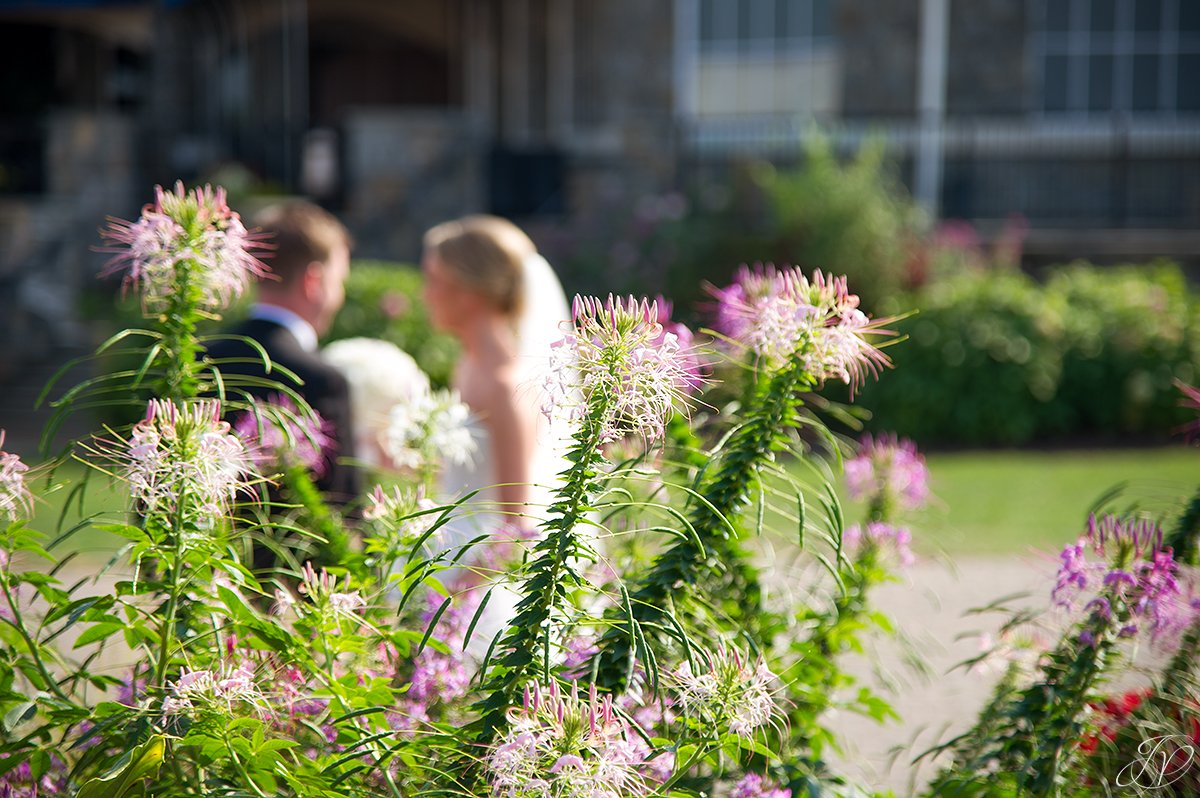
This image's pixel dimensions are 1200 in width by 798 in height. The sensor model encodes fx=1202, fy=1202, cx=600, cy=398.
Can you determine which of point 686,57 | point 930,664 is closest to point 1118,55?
point 686,57

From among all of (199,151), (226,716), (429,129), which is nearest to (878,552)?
(226,716)

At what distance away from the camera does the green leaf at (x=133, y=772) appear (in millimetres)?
1575

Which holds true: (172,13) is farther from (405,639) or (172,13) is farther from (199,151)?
(405,639)

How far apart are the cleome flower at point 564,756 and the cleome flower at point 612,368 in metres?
0.33

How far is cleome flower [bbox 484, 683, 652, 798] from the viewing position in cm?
134

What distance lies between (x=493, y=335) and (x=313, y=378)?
574 millimetres

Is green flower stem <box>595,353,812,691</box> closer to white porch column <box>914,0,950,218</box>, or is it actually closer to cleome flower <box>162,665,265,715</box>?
cleome flower <box>162,665,265,715</box>

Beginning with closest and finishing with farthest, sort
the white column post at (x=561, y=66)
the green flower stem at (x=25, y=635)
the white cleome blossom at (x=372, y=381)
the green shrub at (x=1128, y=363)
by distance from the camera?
the green flower stem at (x=25, y=635)
the white cleome blossom at (x=372, y=381)
the green shrub at (x=1128, y=363)
the white column post at (x=561, y=66)

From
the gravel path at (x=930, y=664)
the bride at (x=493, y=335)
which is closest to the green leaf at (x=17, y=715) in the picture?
the gravel path at (x=930, y=664)

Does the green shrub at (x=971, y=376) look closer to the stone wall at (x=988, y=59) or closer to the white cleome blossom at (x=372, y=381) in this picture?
the stone wall at (x=988, y=59)

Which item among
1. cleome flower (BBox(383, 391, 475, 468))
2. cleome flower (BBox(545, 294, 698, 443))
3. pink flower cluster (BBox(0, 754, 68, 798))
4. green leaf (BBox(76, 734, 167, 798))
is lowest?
pink flower cluster (BBox(0, 754, 68, 798))

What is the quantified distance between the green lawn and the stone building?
4.14m

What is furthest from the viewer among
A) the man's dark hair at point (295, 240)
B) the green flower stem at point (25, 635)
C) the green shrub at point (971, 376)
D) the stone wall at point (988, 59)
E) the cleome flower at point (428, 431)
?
the stone wall at point (988, 59)

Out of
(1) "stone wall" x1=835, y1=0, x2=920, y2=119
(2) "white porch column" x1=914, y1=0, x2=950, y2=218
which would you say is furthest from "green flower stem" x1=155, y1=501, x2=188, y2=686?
(1) "stone wall" x1=835, y1=0, x2=920, y2=119
